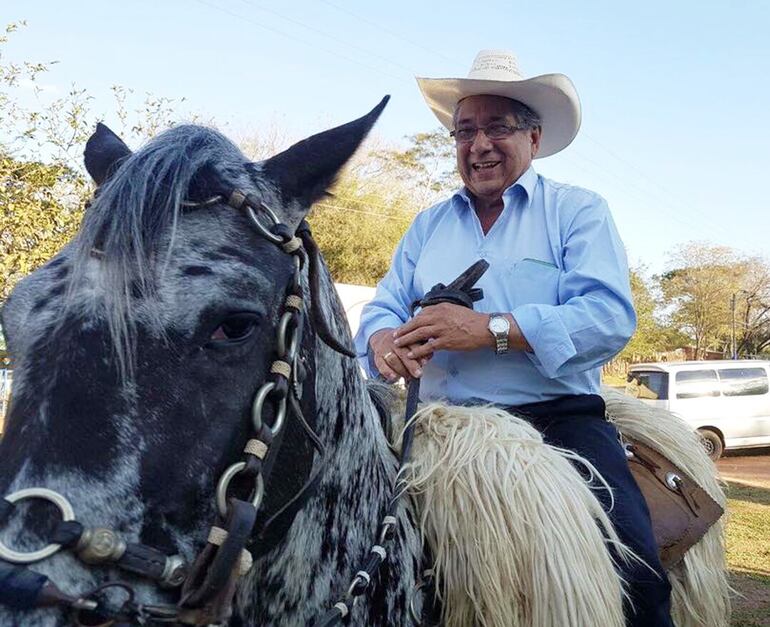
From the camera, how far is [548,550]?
1908 mm

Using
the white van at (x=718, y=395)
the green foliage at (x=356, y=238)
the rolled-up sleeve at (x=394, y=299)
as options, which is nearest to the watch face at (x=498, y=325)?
the rolled-up sleeve at (x=394, y=299)

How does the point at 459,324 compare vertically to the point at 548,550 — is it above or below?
above

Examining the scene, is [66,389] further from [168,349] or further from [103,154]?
[103,154]

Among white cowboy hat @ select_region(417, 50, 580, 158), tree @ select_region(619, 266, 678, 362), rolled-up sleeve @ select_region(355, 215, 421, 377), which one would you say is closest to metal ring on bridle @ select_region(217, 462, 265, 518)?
rolled-up sleeve @ select_region(355, 215, 421, 377)

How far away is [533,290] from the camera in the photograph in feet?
8.52

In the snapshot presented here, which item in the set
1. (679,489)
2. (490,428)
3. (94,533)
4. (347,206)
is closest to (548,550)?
(490,428)

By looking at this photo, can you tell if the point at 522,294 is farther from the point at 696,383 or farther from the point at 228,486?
the point at 696,383

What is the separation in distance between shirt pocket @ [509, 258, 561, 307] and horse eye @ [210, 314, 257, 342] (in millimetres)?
1418

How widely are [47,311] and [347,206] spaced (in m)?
25.1

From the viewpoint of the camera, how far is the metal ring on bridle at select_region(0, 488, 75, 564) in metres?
1.08

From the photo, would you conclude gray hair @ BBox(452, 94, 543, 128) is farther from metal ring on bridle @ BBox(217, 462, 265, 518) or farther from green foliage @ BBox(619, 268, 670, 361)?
green foliage @ BBox(619, 268, 670, 361)

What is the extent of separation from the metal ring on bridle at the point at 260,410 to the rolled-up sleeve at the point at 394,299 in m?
1.31

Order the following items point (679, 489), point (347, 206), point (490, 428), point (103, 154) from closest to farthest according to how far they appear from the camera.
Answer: point (103, 154), point (490, 428), point (679, 489), point (347, 206)

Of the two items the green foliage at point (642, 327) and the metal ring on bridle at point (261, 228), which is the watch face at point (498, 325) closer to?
the metal ring on bridle at point (261, 228)
